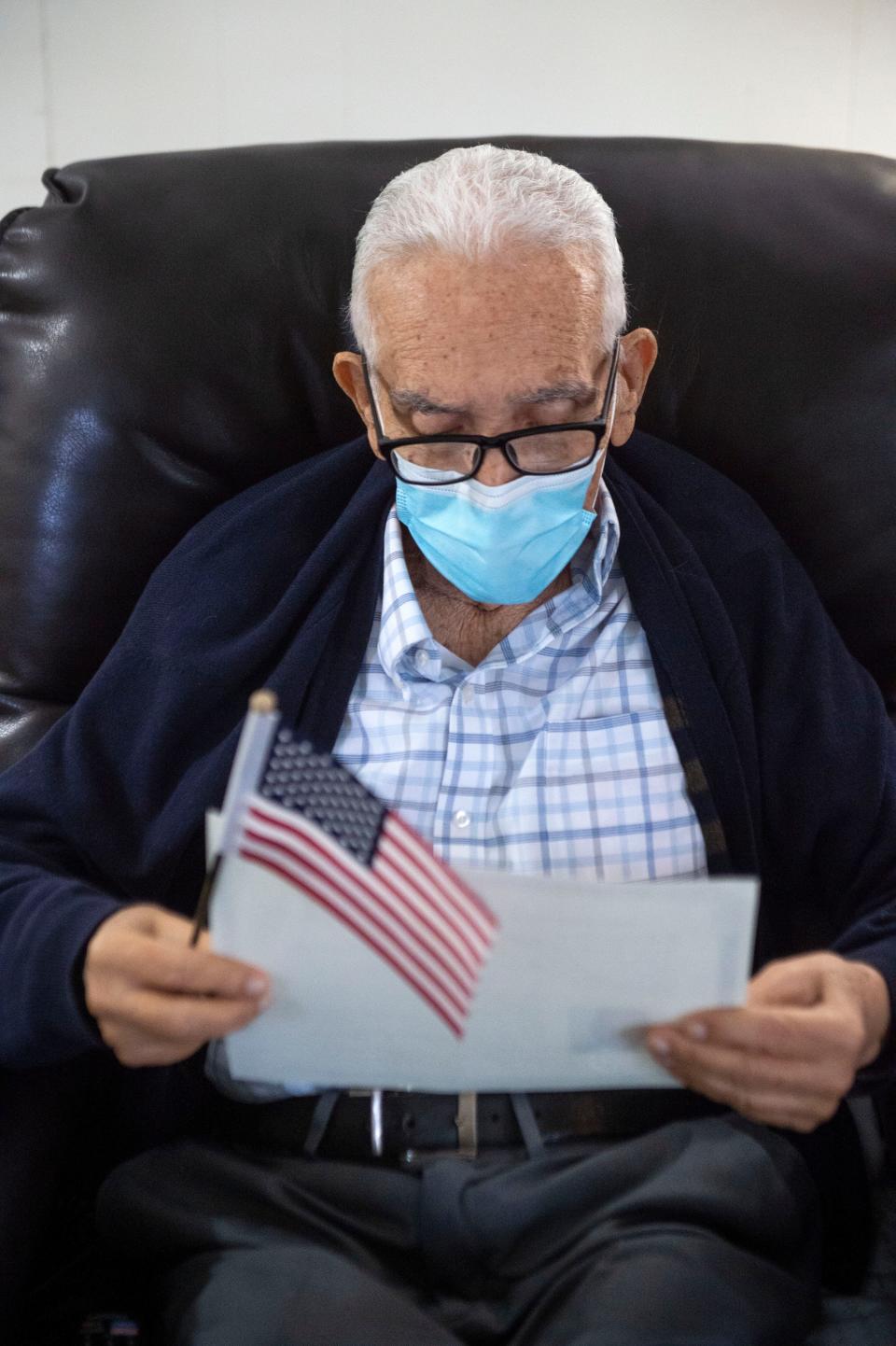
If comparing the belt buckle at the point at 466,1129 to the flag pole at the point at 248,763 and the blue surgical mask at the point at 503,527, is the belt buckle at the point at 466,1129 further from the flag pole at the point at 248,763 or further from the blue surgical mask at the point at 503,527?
the blue surgical mask at the point at 503,527

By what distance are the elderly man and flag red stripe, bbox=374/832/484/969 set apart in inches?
5.2

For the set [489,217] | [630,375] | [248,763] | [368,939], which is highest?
[489,217]

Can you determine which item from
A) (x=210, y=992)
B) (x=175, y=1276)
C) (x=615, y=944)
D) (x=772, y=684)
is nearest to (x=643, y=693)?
(x=772, y=684)

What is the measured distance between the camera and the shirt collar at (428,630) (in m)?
1.31

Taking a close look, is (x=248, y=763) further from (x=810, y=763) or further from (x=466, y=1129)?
(x=810, y=763)

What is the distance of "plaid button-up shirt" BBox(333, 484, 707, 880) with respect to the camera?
1234mm

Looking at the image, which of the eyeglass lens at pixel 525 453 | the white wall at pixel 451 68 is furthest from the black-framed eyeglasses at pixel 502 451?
the white wall at pixel 451 68

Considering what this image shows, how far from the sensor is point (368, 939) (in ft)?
2.97

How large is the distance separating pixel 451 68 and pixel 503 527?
0.96m

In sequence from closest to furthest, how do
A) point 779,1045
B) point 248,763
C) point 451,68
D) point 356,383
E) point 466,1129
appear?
1. point 248,763
2. point 779,1045
3. point 466,1129
4. point 356,383
5. point 451,68

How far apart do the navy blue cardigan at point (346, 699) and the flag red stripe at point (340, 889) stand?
0.40m

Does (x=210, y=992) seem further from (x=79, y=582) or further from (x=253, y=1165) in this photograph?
(x=79, y=582)

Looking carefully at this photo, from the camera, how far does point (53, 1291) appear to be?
45.5 inches

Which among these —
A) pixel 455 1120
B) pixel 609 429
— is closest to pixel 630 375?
pixel 609 429
